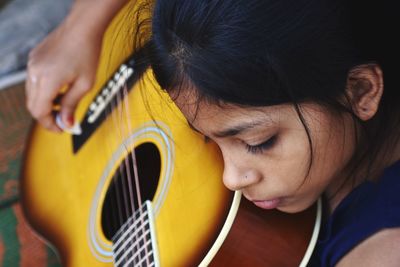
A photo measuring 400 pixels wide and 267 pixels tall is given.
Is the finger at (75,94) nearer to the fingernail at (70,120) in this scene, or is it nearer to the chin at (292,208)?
the fingernail at (70,120)

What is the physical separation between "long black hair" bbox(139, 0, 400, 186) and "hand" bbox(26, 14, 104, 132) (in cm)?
35

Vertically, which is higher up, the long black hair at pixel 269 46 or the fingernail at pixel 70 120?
the long black hair at pixel 269 46

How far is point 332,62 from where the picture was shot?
577 millimetres

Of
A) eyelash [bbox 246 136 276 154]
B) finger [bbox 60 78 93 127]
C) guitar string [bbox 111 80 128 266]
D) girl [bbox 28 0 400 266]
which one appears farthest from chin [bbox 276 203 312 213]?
finger [bbox 60 78 93 127]

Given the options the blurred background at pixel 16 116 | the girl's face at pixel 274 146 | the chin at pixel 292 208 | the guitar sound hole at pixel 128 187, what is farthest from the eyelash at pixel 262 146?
the blurred background at pixel 16 116

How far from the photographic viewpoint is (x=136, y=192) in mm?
890

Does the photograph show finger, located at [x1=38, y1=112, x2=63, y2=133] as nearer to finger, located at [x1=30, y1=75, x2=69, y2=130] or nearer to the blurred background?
finger, located at [x1=30, y1=75, x2=69, y2=130]

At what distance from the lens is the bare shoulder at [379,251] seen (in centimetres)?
62

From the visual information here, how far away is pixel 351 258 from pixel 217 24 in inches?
13.4

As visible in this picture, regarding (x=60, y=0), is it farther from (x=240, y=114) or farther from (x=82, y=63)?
(x=240, y=114)

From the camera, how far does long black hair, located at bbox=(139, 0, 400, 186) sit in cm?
54

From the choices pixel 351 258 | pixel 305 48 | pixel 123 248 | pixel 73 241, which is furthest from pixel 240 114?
pixel 73 241

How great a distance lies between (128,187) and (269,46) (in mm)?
441

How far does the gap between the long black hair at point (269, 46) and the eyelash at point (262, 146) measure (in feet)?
0.14
